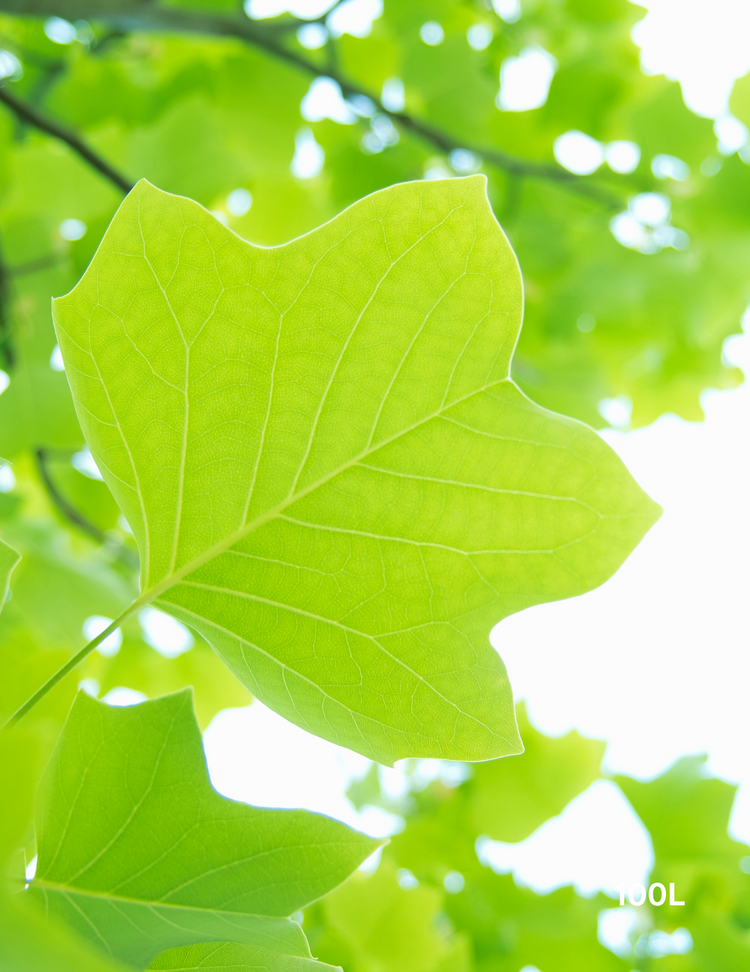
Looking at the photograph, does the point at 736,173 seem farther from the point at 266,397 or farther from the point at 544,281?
the point at 266,397

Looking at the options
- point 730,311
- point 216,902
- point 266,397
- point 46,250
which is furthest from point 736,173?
point 216,902

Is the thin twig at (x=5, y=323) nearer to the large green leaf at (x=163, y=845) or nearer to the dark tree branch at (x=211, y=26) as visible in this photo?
the dark tree branch at (x=211, y=26)

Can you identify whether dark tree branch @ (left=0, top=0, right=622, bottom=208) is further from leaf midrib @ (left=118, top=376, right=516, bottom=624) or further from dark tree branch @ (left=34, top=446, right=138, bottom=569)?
leaf midrib @ (left=118, top=376, right=516, bottom=624)

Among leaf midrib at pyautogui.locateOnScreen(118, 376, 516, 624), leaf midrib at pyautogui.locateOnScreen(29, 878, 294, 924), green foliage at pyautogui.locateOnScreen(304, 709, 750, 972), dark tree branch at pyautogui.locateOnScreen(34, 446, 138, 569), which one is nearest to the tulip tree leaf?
leaf midrib at pyautogui.locateOnScreen(118, 376, 516, 624)

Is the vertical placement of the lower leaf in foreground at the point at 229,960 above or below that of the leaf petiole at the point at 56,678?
below

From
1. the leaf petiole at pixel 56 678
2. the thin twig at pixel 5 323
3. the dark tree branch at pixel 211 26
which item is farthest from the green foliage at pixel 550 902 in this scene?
the dark tree branch at pixel 211 26

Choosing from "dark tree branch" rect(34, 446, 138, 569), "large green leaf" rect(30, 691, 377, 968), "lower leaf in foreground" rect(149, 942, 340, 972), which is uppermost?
"large green leaf" rect(30, 691, 377, 968)
